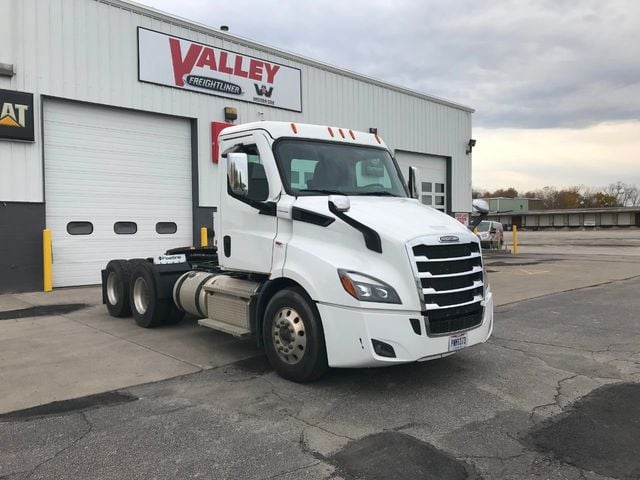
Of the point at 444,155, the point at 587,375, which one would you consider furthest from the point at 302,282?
the point at 444,155

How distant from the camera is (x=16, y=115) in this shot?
38.5 feet

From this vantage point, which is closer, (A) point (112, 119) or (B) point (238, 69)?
(A) point (112, 119)

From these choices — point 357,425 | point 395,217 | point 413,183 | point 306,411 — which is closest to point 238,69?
point 413,183

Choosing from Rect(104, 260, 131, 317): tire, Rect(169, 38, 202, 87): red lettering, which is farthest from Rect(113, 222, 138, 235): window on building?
Rect(104, 260, 131, 317): tire

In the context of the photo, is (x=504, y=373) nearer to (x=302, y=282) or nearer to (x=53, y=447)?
(x=302, y=282)

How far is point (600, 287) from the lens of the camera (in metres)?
13.2

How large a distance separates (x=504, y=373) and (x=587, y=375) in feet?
2.89

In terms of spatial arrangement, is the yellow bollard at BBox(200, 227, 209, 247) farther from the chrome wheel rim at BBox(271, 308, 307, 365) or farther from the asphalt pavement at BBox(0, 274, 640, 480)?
the chrome wheel rim at BBox(271, 308, 307, 365)

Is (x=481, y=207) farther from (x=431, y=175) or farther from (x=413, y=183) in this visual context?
(x=431, y=175)

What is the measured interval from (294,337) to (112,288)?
201 inches

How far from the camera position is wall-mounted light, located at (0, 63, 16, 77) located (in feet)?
37.9

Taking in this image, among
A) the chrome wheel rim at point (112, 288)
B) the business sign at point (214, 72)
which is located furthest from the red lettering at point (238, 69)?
the chrome wheel rim at point (112, 288)

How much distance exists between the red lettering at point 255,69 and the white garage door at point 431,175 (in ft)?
24.6

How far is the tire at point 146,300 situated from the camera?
7.95m
